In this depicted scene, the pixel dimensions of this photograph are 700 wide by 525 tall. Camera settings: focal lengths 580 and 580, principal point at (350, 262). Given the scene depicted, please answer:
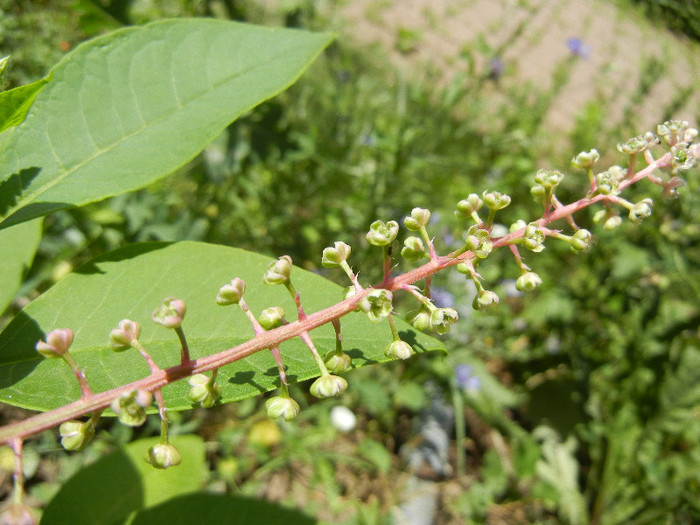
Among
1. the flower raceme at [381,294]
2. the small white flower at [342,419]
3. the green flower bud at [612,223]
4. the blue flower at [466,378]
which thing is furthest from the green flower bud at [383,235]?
the blue flower at [466,378]

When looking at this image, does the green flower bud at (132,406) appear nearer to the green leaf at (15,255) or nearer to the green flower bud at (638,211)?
the green leaf at (15,255)

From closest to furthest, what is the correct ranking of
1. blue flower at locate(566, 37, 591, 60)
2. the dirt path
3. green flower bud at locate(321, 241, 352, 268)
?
green flower bud at locate(321, 241, 352, 268) < blue flower at locate(566, 37, 591, 60) < the dirt path

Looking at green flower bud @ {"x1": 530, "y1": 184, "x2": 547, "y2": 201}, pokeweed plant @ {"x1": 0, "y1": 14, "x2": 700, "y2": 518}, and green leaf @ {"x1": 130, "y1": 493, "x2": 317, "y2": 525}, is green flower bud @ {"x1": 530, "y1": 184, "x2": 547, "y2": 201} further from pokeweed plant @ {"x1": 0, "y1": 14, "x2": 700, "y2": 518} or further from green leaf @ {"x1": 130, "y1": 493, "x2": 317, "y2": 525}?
green leaf @ {"x1": 130, "y1": 493, "x2": 317, "y2": 525}

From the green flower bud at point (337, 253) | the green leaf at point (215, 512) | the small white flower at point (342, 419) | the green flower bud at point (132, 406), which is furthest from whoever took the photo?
the small white flower at point (342, 419)

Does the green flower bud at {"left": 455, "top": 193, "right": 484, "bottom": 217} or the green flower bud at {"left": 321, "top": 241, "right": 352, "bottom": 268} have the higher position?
the green flower bud at {"left": 455, "top": 193, "right": 484, "bottom": 217}

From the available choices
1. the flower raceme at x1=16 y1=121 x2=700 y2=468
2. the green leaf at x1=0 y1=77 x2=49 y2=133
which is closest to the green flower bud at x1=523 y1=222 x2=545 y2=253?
the flower raceme at x1=16 y1=121 x2=700 y2=468

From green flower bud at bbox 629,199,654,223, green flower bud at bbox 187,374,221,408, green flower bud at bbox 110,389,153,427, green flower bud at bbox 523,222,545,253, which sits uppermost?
green flower bud at bbox 629,199,654,223

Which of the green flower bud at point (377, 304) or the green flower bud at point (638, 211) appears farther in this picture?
the green flower bud at point (638, 211)

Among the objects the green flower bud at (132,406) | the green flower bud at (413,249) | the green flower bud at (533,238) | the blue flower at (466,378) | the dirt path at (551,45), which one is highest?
the green flower bud at (533,238)
